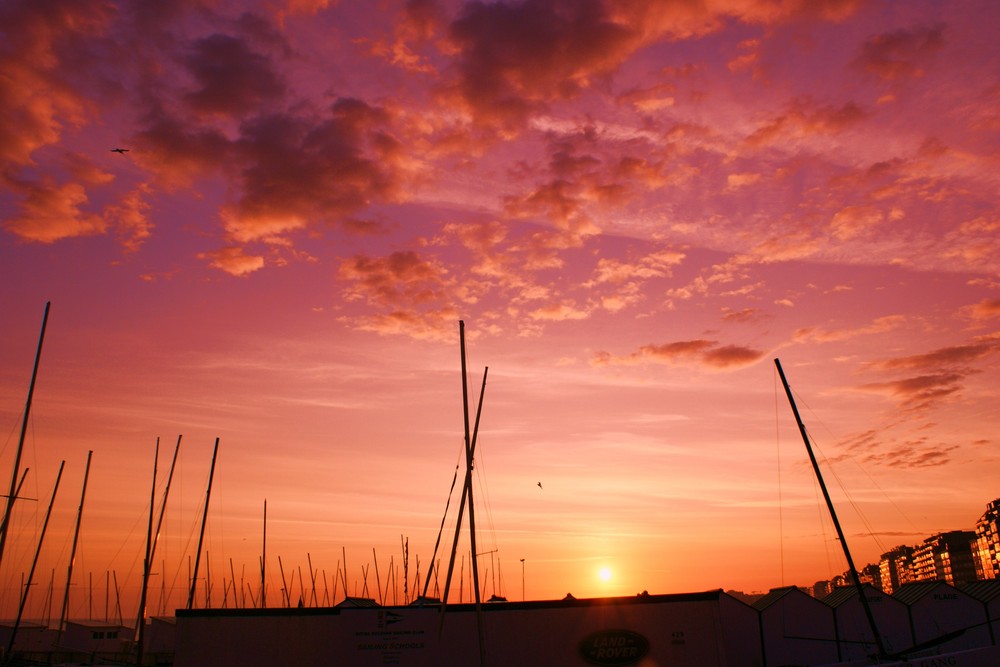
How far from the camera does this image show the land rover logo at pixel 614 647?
3462 centimetres

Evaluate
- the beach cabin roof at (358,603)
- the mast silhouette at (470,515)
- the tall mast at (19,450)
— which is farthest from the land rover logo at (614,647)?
the tall mast at (19,450)

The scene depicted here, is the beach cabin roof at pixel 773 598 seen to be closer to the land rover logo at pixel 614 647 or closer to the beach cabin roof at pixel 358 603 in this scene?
the land rover logo at pixel 614 647

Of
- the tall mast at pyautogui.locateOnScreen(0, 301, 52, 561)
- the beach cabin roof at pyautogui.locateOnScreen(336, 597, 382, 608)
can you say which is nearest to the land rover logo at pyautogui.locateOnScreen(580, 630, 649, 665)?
the beach cabin roof at pyautogui.locateOnScreen(336, 597, 382, 608)

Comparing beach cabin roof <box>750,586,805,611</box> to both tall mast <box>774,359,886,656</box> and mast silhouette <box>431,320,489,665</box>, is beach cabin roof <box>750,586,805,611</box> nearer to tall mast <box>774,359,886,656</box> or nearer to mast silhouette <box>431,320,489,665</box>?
tall mast <box>774,359,886,656</box>

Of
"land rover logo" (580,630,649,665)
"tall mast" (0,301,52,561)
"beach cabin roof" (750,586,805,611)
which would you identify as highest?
"tall mast" (0,301,52,561)

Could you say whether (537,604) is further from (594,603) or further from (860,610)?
(860,610)

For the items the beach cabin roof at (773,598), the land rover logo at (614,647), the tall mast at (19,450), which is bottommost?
the land rover logo at (614,647)

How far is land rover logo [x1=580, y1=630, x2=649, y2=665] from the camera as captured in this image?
34.6 m

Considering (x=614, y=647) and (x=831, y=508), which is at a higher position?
(x=831, y=508)

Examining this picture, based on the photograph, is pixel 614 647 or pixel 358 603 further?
pixel 358 603

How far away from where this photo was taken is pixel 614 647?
3488 centimetres

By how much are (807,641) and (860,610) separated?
7.12m

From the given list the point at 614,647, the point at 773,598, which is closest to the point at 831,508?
the point at 773,598

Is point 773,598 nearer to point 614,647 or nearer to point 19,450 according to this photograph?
point 614,647
